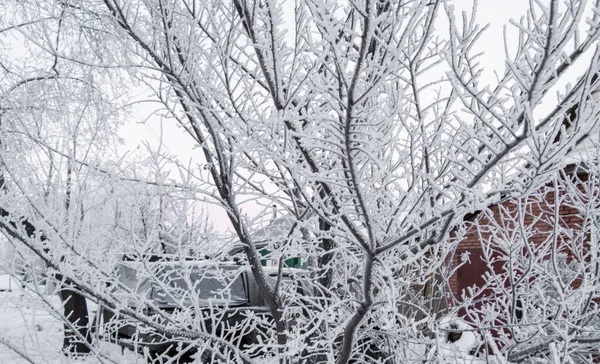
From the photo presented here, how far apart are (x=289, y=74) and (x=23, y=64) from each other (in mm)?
7326

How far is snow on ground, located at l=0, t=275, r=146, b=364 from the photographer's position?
130 inches

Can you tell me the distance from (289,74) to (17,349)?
2522 millimetres

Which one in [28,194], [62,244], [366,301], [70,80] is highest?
[70,80]

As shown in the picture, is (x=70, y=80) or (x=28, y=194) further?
(x=70, y=80)

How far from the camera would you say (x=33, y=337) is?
7090mm

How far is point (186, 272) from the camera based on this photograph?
115 inches

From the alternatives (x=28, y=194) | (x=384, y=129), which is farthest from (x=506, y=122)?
(x=28, y=194)

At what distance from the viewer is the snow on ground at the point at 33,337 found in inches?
130

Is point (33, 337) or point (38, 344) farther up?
point (33, 337)

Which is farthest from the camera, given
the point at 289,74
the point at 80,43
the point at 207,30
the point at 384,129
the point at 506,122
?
the point at 80,43

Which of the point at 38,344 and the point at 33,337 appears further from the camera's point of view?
the point at 33,337

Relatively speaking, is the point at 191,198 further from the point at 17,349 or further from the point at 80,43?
the point at 80,43

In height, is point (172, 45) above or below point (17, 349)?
above

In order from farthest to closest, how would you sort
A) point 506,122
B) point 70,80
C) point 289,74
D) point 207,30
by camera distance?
point 70,80 → point 207,30 → point 289,74 → point 506,122
